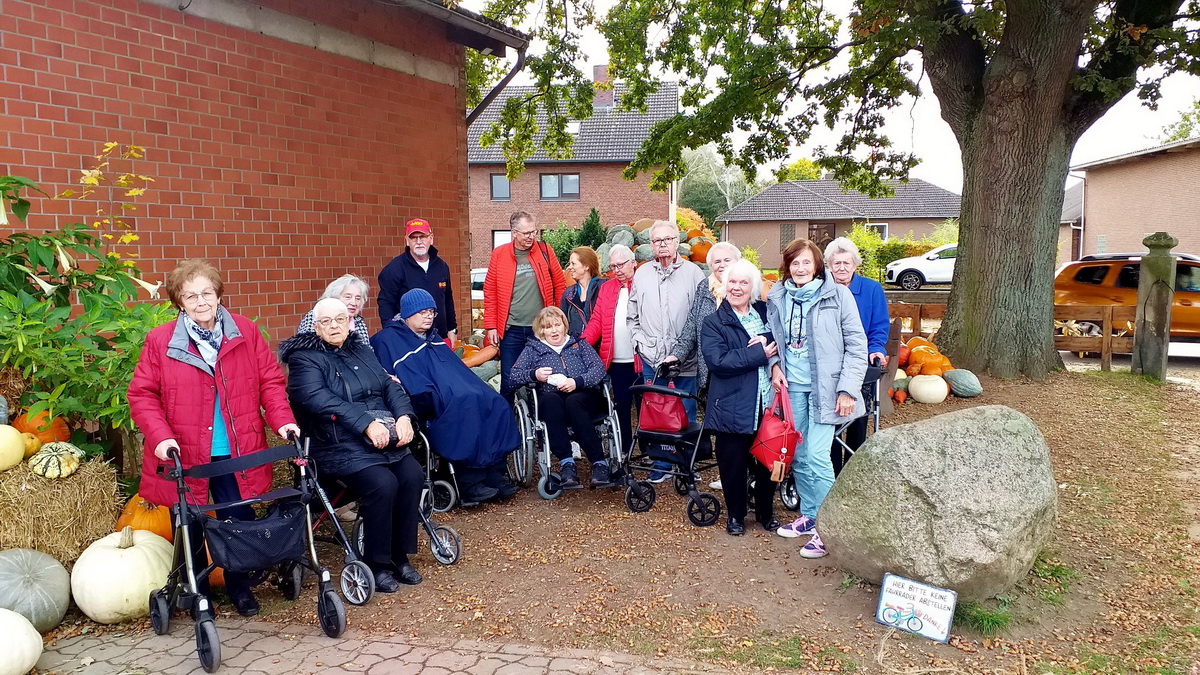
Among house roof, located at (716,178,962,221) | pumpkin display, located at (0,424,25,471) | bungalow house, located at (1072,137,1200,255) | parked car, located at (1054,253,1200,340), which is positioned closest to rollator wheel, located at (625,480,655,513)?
pumpkin display, located at (0,424,25,471)

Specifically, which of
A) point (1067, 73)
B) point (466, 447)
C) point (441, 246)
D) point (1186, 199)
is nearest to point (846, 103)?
point (1067, 73)

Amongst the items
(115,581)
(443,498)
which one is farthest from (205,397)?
(443,498)

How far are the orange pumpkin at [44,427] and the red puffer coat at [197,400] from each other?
0.91 metres

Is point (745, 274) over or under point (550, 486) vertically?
over

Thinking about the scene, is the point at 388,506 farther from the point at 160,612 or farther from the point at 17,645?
the point at 17,645

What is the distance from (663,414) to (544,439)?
0.90 m

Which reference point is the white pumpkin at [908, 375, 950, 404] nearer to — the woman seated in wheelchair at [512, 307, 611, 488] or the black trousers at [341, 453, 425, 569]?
the woman seated in wheelchair at [512, 307, 611, 488]

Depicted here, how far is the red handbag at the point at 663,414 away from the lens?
18.2 feet

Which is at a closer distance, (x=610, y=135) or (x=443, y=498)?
(x=443, y=498)

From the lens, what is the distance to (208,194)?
7.22m

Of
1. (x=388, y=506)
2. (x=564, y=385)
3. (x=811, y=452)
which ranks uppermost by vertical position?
(x=564, y=385)

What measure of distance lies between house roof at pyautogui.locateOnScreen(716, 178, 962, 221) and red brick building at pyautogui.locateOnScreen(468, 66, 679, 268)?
16.0 meters

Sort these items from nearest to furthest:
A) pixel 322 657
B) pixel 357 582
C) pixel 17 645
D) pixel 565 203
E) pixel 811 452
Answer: pixel 17 645 → pixel 322 657 → pixel 357 582 → pixel 811 452 → pixel 565 203

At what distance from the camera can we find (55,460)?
4.33m
